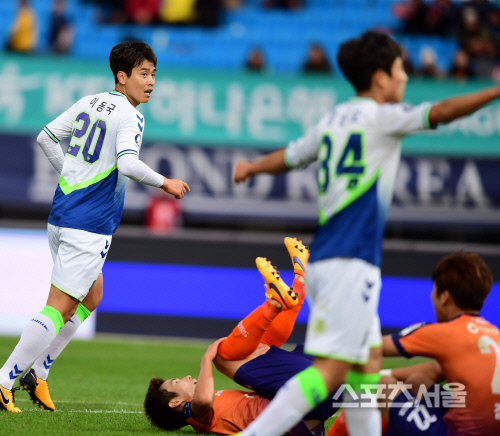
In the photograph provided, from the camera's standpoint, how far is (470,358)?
3.29 meters

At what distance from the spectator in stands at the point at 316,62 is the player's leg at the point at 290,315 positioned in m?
8.34

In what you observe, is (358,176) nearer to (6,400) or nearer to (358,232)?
(358,232)

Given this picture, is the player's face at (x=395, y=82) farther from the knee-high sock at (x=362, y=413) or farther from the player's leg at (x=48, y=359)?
the player's leg at (x=48, y=359)

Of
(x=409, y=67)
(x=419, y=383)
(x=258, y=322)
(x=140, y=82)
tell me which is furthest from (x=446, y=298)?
(x=409, y=67)

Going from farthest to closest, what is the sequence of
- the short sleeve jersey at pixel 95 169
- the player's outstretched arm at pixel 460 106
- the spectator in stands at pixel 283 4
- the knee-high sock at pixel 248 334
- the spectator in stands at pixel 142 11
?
the spectator in stands at pixel 283 4
the spectator in stands at pixel 142 11
the short sleeve jersey at pixel 95 169
the knee-high sock at pixel 248 334
the player's outstretched arm at pixel 460 106

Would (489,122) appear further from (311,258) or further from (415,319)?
(311,258)

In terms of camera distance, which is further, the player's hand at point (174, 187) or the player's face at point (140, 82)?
the player's face at point (140, 82)

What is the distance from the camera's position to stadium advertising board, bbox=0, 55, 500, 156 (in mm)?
11680

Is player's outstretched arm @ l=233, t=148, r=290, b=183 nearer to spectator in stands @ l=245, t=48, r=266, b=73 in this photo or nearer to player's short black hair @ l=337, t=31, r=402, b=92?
player's short black hair @ l=337, t=31, r=402, b=92

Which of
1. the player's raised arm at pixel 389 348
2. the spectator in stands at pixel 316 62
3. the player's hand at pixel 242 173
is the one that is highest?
the spectator in stands at pixel 316 62

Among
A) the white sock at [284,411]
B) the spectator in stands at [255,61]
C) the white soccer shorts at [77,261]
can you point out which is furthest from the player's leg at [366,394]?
the spectator in stands at [255,61]

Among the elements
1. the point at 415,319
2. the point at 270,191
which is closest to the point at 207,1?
the point at 270,191

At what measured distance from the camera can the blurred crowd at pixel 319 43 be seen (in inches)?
491

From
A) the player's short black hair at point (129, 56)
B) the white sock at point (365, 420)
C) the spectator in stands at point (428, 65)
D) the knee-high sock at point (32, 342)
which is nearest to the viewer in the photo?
the white sock at point (365, 420)
